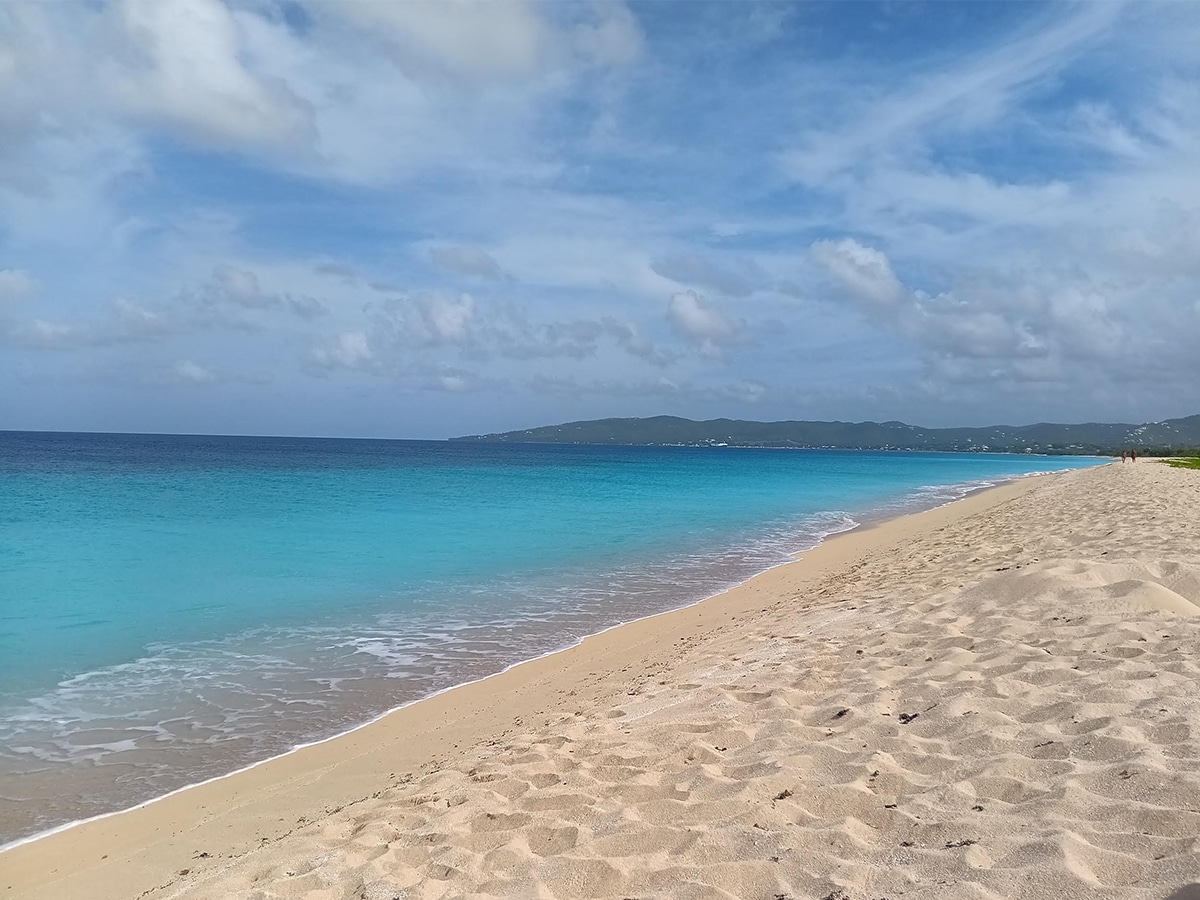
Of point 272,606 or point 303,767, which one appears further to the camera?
point 272,606

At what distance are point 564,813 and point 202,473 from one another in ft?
207

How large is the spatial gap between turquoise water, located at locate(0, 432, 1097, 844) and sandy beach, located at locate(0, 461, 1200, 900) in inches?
44.7

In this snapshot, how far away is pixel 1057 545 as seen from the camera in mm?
12297

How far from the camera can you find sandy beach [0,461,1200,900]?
3607mm

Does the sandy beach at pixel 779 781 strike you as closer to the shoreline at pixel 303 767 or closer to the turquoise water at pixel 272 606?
the shoreline at pixel 303 767

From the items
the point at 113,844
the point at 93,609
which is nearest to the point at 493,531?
the point at 93,609

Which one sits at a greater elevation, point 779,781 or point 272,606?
point 779,781

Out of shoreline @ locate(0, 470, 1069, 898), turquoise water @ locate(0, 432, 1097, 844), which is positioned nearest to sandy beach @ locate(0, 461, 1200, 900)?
shoreline @ locate(0, 470, 1069, 898)

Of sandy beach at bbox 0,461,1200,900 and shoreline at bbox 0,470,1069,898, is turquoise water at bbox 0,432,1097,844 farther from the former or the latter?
sandy beach at bbox 0,461,1200,900

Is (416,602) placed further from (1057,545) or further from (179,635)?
(1057,545)

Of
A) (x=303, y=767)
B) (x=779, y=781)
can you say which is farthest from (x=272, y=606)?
(x=779, y=781)

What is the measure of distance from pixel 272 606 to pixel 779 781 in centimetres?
1238

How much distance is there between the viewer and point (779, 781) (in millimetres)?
4551

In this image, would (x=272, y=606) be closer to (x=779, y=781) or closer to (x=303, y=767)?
(x=303, y=767)
